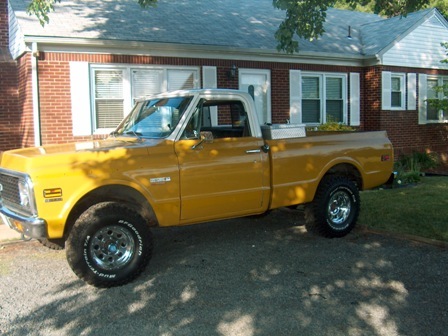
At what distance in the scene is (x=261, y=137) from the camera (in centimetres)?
607

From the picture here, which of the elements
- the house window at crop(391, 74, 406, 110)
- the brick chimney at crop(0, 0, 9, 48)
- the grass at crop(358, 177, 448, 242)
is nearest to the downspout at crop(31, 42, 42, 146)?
the brick chimney at crop(0, 0, 9, 48)

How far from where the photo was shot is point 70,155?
4.91 metres

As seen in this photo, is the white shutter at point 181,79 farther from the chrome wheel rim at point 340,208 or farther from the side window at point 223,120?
the chrome wheel rim at point 340,208

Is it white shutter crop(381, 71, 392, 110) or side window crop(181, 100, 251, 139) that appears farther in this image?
white shutter crop(381, 71, 392, 110)

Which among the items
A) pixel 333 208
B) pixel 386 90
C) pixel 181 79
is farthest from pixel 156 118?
pixel 386 90

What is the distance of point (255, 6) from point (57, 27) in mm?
7733

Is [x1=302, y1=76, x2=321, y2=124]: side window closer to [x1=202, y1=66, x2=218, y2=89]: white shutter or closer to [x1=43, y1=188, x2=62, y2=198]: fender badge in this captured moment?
[x1=202, y1=66, x2=218, y2=89]: white shutter

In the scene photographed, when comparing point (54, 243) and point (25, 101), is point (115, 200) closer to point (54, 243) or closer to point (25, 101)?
point (54, 243)

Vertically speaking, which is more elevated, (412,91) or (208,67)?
(208,67)

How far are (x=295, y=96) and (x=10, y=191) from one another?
9356mm

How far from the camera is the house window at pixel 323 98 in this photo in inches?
539

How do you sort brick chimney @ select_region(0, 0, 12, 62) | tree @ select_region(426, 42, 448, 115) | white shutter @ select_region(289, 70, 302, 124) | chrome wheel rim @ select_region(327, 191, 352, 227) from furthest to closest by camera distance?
tree @ select_region(426, 42, 448, 115) < white shutter @ select_region(289, 70, 302, 124) < brick chimney @ select_region(0, 0, 12, 62) < chrome wheel rim @ select_region(327, 191, 352, 227)

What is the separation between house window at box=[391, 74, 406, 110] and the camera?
14.8 m

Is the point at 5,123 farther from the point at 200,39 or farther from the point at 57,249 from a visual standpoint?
the point at 57,249
